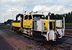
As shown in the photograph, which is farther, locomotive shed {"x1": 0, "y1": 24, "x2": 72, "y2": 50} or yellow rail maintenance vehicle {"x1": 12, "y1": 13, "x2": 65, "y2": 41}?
yellow rail maintenance vehicle {"x1": 12, "y1": 13, "x2": 65, "y2": 41}

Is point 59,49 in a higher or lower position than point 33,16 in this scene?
lower

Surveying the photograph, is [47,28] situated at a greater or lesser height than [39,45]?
greater

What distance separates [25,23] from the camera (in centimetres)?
2712

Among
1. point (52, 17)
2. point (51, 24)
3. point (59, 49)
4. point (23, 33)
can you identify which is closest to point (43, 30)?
point (51, 24)

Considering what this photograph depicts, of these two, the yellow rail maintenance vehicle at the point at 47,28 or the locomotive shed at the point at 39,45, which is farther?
the yellow rail maintenance vehicle at the point at 47,28

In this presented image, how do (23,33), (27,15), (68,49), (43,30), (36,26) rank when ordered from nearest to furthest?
(68,49)
(43,30)
(36,26)
(27,15)
(23,33)

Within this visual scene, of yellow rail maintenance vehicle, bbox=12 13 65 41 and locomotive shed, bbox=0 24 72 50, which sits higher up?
yellow rail maintenance vehicle, bbox=12 13 65 41

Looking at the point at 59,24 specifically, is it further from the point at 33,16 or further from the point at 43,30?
the point at 33,16

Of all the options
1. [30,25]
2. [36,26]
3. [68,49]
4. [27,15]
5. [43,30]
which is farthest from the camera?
[27,15]

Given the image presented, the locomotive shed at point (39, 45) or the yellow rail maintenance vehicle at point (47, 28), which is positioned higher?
the yellow rail maintenance vehicle at point (47, 28)

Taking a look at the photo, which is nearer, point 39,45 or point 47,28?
point 39,45

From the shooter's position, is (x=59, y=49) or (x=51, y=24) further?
(x=51, y=24)

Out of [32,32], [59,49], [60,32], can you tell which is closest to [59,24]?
[60,32]

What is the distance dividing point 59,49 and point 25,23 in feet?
33.5
